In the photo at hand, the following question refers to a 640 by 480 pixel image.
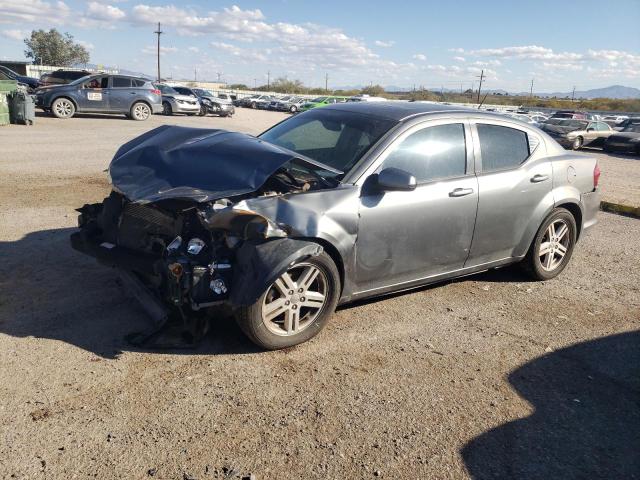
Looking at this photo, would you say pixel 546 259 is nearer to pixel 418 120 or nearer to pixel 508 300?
pixel 508 300

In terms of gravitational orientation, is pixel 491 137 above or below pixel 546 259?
above

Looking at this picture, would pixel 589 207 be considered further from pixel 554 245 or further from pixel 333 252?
pixel 333 252

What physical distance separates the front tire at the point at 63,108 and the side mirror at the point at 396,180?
20419 mm

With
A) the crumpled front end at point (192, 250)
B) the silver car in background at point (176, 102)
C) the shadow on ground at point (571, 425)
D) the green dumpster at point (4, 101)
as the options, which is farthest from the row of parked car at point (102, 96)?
the shadow on ground at point (571, 425)

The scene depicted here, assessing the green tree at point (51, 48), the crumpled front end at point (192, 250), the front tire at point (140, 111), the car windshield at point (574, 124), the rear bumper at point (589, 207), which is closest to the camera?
the crumpled front end at point (192, 250)

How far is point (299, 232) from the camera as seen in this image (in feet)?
12.5

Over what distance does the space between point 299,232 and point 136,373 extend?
1.39 metres

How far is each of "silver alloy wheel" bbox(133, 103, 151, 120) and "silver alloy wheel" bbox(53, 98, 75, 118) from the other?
2.47m

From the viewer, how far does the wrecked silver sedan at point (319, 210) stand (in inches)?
147

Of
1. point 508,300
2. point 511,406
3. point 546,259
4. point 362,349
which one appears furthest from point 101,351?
point 546,259

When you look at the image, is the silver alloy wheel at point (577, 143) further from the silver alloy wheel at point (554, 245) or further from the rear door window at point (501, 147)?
the rear door window at point (501, 147)

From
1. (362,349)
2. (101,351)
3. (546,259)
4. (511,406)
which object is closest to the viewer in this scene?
(511,406)

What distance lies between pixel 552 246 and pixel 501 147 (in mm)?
1261

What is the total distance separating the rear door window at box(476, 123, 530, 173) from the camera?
16.5 ft
